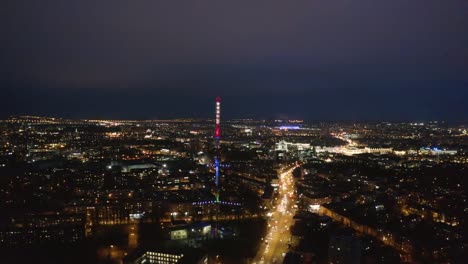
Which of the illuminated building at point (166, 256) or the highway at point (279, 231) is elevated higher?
the illuminated building at point (166, 256)

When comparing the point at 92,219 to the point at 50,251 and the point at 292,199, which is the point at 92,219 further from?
the point at 292,199

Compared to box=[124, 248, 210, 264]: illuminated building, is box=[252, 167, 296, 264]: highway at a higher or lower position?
lower

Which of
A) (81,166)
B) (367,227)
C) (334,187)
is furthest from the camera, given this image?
(81,166)

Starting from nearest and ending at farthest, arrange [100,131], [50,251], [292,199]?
[50,251]
[292,199]
[100,131]

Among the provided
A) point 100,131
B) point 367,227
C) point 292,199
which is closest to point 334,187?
point 292,199

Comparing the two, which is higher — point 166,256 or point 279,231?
point 166,256

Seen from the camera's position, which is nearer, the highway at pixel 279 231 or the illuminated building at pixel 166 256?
the illuminated building at pixel 166 256

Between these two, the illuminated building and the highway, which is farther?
the highway

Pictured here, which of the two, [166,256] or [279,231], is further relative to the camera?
[279,231]
